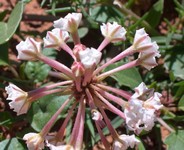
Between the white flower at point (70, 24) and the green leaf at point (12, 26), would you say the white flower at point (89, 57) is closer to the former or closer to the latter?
the white flower at point (70, 24)

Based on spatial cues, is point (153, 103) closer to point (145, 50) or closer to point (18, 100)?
point (145, 50)

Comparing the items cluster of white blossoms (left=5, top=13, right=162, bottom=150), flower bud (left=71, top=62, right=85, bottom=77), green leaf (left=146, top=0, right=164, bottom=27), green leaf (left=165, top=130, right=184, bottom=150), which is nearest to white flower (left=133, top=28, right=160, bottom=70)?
cluster of white blossoms (left=5, top=13, right=162, bottom=150)

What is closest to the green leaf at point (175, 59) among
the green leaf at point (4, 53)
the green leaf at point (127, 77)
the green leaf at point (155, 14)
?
the green leaf at point (155, 14)

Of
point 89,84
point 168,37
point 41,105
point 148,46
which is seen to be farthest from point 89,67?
point 168,37

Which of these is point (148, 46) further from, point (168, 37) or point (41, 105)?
point (168, 37)

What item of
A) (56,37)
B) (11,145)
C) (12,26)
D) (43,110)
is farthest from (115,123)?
(56,37)

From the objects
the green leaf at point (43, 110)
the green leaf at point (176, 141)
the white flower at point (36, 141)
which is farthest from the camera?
the green leaf at point (176, 141)
